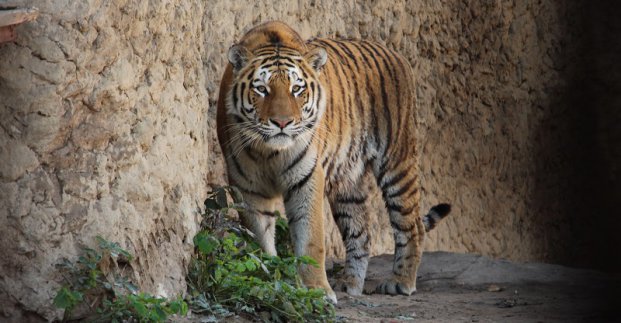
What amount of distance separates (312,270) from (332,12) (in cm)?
273

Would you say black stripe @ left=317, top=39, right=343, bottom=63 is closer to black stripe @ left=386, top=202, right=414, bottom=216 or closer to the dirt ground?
black stripe @ left=386, top=202, right=414, bottom=216

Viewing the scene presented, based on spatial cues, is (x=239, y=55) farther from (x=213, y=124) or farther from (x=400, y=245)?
(x=400, y=245)

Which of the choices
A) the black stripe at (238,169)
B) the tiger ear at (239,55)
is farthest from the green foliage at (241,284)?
the tiger ear at (239,55)

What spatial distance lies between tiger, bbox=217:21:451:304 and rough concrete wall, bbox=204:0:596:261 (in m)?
0.95

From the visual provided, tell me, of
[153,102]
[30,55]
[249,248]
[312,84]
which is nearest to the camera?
[30,55]

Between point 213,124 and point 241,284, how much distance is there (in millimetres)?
1838

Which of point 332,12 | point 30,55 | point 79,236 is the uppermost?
point 332,12

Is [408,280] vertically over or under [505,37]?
under

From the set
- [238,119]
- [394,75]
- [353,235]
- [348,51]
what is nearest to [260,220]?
[238,119]

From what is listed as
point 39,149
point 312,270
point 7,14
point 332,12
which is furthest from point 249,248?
point 332,12

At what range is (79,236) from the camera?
4730 millimetres

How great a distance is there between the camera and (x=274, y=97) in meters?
6.20

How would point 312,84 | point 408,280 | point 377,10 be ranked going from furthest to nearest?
point 377,10 → point 408,280 → point 312,84

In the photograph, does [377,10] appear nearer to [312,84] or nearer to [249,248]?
[312,84]
